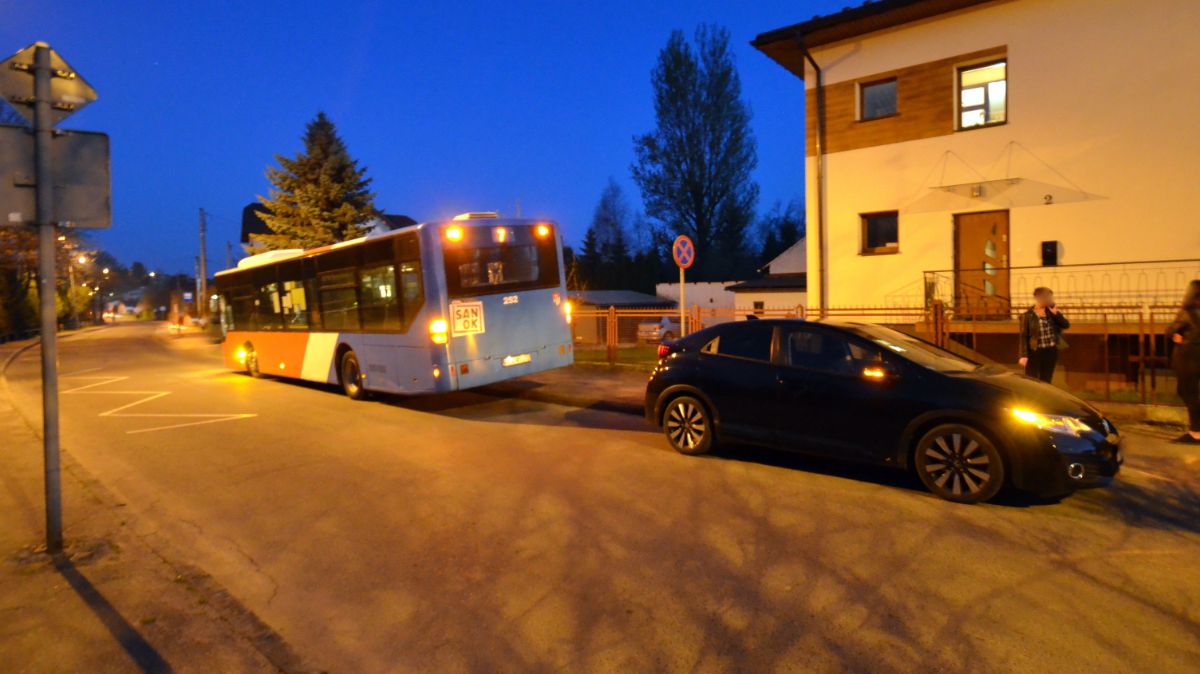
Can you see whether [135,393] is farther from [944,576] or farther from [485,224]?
[944,576]

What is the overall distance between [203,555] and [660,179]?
4222 cm

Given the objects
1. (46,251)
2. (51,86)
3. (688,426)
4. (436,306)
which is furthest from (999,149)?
(46,251)

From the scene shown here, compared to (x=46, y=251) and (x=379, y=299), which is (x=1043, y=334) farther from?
(x=46, y=251)

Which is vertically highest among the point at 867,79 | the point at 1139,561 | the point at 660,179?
the point at 660,179

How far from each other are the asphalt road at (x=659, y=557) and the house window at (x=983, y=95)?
7.84 meters

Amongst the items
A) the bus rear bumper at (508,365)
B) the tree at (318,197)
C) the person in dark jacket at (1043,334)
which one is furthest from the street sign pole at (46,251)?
the tree at (318,197)

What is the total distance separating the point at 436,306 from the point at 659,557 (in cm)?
656

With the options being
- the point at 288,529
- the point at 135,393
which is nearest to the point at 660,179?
the point at 135,393

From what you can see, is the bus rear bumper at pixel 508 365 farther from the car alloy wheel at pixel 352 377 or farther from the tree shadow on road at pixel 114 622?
the tree shadow on road at pixel 114 622

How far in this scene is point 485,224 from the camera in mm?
11617

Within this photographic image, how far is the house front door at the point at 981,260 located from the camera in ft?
47.8

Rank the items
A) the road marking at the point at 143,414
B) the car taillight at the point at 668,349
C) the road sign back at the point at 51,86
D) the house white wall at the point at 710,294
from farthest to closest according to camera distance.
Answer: the house white wall at the point at 710,294
the road marking at the point at 143,414
the car taillight at the point at 668,349
the road sign back at the point at 51,86

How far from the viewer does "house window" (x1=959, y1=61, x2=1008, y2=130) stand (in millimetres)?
14484

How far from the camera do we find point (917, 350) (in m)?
7.07
